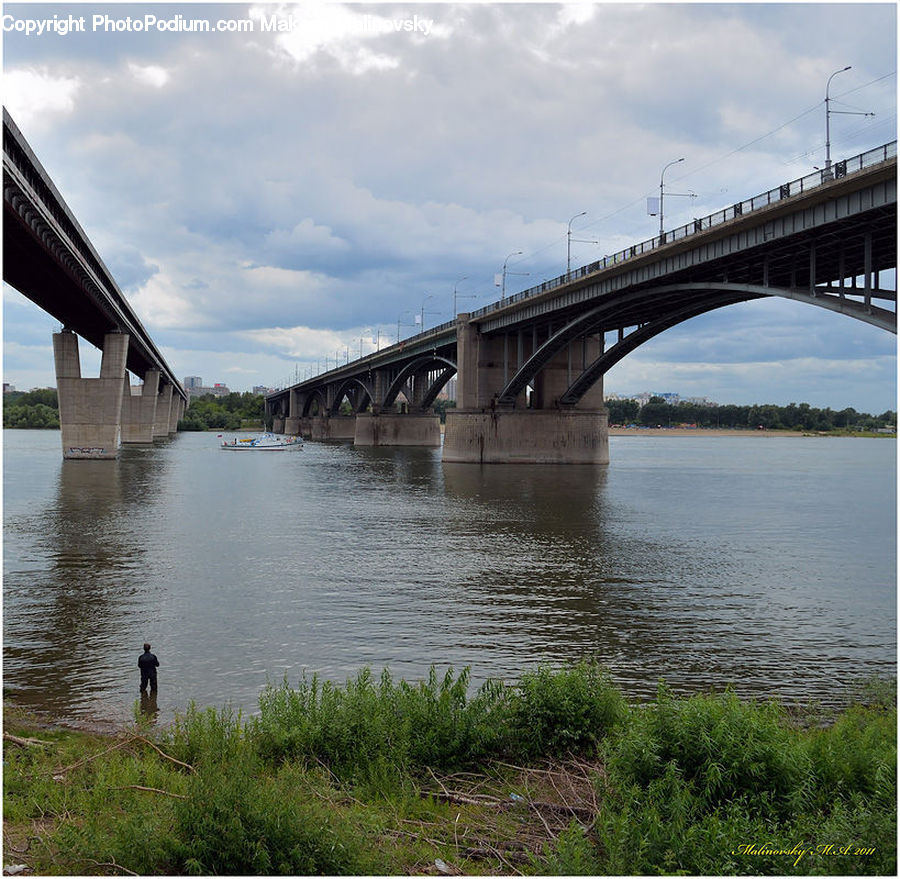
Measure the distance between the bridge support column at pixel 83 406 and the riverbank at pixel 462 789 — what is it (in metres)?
59.7

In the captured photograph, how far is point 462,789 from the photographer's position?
9.11 meters

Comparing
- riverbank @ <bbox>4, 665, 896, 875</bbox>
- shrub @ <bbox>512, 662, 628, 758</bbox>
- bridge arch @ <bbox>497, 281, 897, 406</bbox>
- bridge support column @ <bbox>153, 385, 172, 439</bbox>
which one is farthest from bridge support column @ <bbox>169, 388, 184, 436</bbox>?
shrub @ <bbox>512, 662, 628, 758</bbox>

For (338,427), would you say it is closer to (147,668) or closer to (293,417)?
(293,417)

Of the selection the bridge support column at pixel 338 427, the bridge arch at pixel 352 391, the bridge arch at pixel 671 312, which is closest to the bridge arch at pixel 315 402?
the bridge support column at pixel 338 427

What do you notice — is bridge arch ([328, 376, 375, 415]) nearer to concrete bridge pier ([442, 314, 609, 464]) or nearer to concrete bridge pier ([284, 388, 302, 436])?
concrete bridge pier ([284, 388, 302, 436])

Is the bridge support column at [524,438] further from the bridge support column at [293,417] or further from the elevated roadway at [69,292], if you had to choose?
the bridge support column at [293,417]

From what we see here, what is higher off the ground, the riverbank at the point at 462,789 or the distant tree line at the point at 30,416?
the distant tree line at the point at 30,416

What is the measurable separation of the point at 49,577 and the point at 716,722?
19662 mm

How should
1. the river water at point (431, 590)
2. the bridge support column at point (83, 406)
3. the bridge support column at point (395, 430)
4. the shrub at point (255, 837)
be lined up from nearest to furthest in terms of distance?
the shrub at point (255, 837)
the river water at point (431, 590)
the bridge support column at point (83, 406)
the bridge support column at point (395, 430)

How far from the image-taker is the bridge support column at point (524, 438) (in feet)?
229

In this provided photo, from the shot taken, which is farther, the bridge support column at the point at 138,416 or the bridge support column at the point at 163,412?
the bridge support column at the point at 163,412

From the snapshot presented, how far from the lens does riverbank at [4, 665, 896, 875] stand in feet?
22.8

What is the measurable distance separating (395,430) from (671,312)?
217 ft

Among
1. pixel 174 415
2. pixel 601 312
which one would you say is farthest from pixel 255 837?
pixel 174 415
